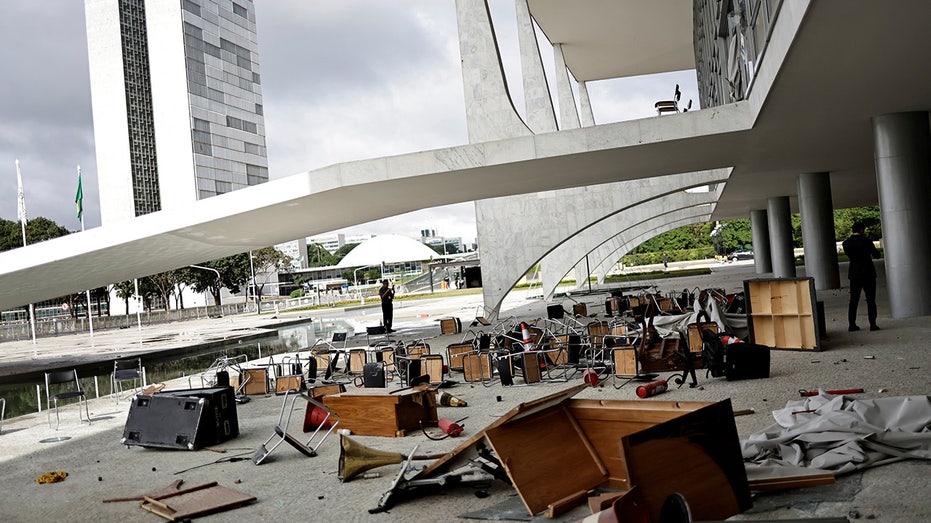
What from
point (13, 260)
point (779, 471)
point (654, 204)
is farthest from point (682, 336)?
point (654, 204)

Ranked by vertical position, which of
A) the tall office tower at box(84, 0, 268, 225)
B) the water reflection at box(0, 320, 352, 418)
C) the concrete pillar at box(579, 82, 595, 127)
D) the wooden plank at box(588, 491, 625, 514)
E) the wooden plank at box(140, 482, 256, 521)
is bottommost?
the water reflection at box(0, 320, 352, 418)

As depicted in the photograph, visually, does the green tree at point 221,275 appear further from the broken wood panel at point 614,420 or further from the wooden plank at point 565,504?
the wooden plank at point 565,504

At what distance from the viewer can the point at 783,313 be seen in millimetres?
11359

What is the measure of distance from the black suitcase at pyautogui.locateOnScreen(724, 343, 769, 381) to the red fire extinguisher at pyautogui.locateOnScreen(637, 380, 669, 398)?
87 centimetres

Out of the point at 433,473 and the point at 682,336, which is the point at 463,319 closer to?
the point at 682,336

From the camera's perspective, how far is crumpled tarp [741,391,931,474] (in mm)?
5203

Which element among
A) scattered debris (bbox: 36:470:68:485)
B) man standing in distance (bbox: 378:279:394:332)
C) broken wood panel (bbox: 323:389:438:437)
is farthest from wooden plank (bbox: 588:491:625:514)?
man standing in distance (bbox: 378:279:394:332)

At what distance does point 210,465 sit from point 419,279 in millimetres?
67393

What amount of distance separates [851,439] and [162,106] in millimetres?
96333

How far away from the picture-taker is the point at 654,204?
32.4m

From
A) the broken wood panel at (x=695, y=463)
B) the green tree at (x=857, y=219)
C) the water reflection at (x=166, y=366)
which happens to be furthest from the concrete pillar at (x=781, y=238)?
the green tree at (x=857, y=219)

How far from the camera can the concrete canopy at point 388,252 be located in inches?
1613

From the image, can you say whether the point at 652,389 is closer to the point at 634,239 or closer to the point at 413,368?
the point at 413,368

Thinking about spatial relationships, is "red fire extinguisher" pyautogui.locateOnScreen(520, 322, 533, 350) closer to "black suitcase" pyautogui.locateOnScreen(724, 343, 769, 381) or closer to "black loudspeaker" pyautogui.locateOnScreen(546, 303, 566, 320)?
"black suitcase" pyautogui.locateOnScreen(724, 343, 769, 381)
